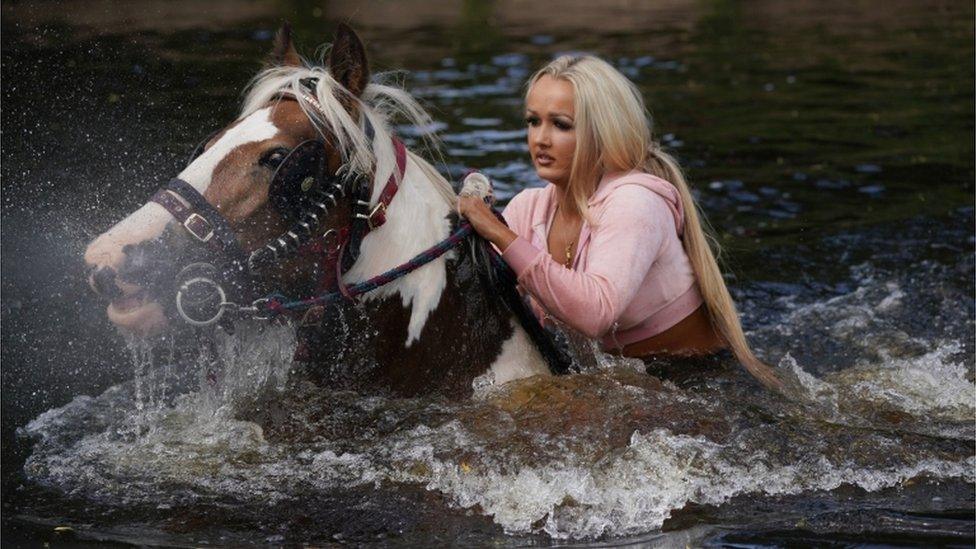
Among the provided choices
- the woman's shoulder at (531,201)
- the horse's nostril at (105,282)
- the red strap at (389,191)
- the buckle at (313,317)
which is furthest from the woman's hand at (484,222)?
the horse's nostril at (105,282)

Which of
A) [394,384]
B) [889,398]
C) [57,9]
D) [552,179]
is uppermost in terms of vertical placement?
[57,9]

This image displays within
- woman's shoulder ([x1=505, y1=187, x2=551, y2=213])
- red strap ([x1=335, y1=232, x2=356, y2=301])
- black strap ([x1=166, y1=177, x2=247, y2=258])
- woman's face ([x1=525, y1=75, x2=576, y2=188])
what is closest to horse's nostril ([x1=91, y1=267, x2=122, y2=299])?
black strap ([x1=166, y1=177, x2=247, y2=258])

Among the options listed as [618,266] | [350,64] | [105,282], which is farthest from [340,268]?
[618,266]

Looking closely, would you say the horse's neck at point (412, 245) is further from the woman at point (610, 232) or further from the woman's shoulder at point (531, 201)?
the woman's shoulder at point (531, 201)

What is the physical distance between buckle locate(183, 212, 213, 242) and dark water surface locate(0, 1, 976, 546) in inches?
16.3

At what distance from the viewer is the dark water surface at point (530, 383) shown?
3938mm

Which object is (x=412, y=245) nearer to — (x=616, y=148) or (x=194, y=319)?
(x=194, y=319)

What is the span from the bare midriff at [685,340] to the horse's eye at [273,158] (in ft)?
5.26

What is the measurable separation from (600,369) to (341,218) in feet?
3.98

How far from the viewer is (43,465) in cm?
444

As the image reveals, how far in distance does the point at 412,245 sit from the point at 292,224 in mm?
428

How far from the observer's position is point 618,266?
4.03 meters

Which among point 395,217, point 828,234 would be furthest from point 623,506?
point 828,234

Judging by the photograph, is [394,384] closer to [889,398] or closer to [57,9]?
[889,398]
